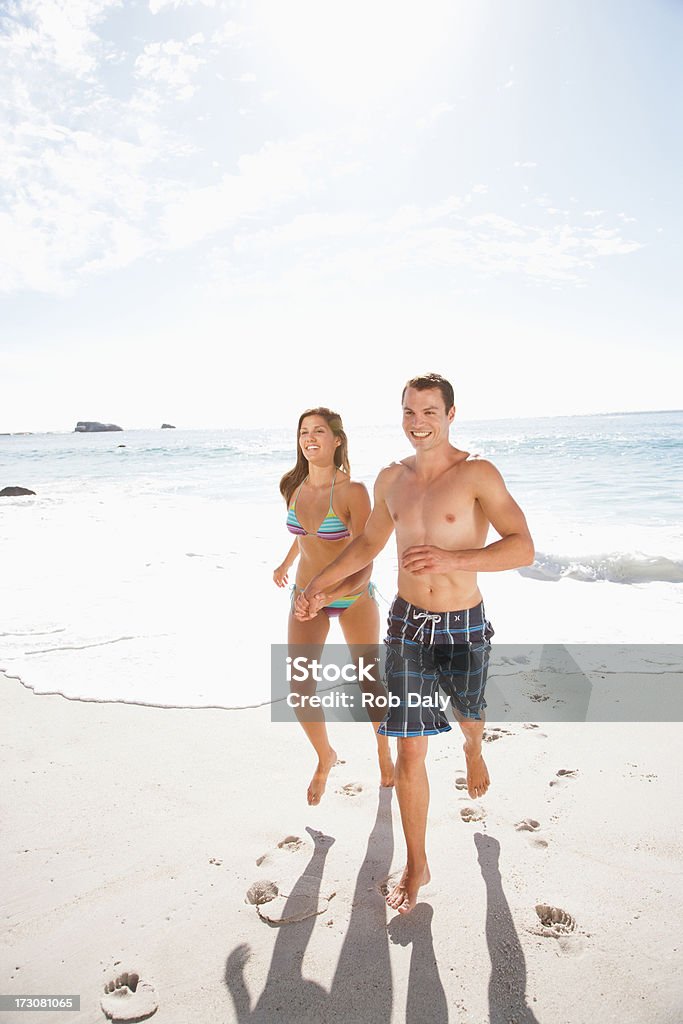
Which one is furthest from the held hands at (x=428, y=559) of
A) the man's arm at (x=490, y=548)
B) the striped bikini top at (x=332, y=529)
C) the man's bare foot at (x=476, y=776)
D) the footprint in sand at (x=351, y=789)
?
the footprint in sand at (x=351, y=789)

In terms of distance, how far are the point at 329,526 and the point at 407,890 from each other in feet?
6.04

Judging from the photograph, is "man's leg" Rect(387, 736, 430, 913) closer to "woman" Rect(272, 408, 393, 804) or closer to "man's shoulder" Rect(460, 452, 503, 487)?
"woman" Rect(272, 408, 393, 804)

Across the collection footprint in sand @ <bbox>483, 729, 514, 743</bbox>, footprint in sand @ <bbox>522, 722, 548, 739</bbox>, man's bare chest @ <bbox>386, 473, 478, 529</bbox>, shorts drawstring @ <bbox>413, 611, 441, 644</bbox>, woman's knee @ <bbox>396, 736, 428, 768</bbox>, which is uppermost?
man's bare chest @ <bbox>386, 473, 478, 529</bbox>

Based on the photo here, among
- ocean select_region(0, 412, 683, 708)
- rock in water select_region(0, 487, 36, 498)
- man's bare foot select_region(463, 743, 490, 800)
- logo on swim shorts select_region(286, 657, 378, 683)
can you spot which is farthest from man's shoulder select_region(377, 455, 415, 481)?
rock in water select_region(0, 487, 36, 498)

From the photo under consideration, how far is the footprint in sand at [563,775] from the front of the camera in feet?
12.0

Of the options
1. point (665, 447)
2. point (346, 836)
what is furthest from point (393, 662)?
point (665, 447)

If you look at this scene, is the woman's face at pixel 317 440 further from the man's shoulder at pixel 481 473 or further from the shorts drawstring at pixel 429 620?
the shorts drawstring at pixel 429 620

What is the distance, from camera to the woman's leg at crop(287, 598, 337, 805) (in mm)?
3449

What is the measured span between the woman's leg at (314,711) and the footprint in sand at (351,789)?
7.9 inches

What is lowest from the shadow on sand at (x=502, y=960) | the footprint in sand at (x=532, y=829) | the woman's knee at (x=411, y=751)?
the shadow on sand at (x=502, y=960)

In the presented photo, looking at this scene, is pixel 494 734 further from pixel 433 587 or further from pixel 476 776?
pixel 433 587

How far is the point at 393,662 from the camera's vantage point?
3.00 m

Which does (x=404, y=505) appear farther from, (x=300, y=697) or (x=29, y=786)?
(x=29, y=786)

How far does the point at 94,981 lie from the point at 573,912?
1.90 m
